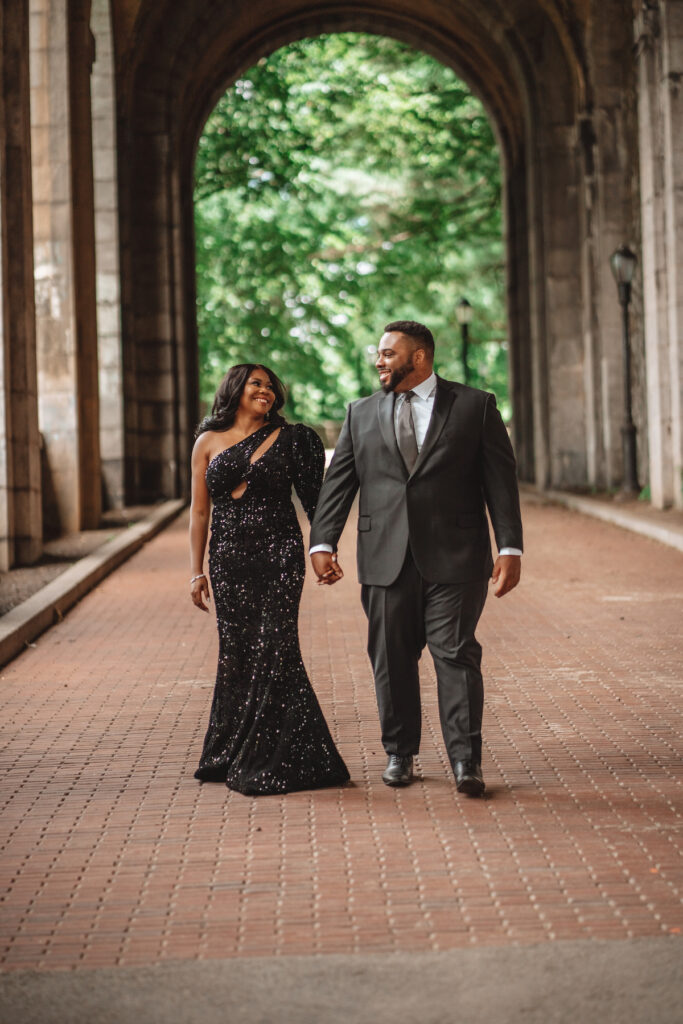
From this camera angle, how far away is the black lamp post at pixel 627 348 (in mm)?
22453

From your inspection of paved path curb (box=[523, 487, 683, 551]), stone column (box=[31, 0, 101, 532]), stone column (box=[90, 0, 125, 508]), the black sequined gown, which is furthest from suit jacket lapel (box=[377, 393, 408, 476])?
stone column (box=[90, 0, 125, 508])

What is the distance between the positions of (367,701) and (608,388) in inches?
748

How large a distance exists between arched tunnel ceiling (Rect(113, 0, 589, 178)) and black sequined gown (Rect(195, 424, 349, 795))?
21628 mm

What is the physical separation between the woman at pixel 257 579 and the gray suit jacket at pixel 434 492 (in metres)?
0.30

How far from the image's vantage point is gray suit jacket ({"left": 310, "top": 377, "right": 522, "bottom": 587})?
560cm

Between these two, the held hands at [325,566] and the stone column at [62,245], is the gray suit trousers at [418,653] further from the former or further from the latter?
the stone column at [62,245]

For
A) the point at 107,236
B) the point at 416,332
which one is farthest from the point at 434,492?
the point at 107,236

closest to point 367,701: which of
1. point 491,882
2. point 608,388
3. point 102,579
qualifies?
point 491,882

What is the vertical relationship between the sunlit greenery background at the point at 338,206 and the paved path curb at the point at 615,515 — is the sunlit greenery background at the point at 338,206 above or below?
above

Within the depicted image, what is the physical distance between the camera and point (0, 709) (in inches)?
299

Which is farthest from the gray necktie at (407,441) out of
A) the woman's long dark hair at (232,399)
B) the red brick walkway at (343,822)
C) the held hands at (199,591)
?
the red brick walkway at (343,822)

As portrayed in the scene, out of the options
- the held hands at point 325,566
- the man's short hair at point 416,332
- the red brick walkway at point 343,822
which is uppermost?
the man's short hair at point 416,332

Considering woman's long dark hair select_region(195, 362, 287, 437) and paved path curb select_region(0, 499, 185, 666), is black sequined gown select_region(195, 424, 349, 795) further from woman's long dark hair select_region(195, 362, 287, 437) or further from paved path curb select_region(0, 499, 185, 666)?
paved path curb select_region(0, 499, 185, 666)

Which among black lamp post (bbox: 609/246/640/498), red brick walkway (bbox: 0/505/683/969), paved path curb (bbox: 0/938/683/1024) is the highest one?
black lamp post (bbox: 609/246/640/498)
